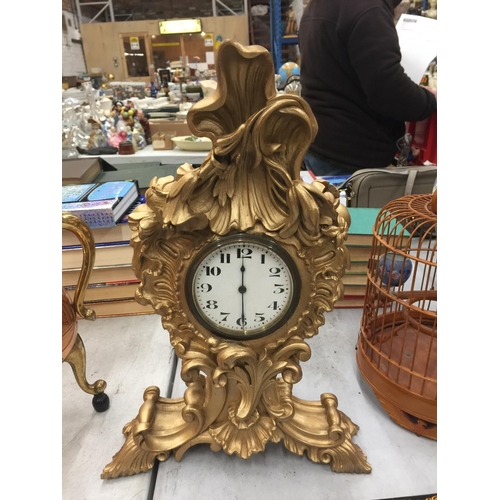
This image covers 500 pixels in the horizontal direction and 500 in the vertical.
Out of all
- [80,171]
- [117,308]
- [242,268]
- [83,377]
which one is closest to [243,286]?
[242,268]

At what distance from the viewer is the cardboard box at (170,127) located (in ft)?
6.52

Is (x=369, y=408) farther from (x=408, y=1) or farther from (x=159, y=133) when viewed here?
(x=408, y=1)

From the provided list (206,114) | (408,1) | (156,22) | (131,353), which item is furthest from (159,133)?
(156,22)

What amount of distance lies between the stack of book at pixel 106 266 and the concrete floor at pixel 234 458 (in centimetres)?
19

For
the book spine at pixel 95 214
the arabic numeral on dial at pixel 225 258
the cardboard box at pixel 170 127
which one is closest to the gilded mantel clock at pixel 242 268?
the arabic numeral on dial at pixel 225 258

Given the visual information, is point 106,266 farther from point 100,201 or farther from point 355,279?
point 355,279

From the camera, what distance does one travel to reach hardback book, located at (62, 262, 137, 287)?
3.36ft

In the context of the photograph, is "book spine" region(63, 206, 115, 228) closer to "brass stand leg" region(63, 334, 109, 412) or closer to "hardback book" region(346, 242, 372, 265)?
"brass stand leg" region(63, 334, 109, 412)

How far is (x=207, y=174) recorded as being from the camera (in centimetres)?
52

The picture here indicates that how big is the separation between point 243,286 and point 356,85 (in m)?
1.00

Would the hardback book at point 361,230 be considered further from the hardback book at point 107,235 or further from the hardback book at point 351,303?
the hardback book at point 107,235

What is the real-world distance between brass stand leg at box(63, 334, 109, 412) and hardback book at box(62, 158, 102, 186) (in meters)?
0.61

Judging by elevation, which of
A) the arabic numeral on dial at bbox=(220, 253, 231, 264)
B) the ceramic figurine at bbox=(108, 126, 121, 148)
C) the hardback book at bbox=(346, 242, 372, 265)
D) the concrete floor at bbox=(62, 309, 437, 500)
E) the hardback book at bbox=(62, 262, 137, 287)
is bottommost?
the concrete floor at bbox=(62, 309, 437, 500)

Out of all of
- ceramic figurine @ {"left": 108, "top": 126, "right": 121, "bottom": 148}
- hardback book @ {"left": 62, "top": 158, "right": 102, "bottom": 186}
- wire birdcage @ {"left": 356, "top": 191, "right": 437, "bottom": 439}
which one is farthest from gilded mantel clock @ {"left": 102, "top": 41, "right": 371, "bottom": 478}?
ceramic figurine @ {"left": 108, "top": 126, "right": 121, "bottom": 148}
